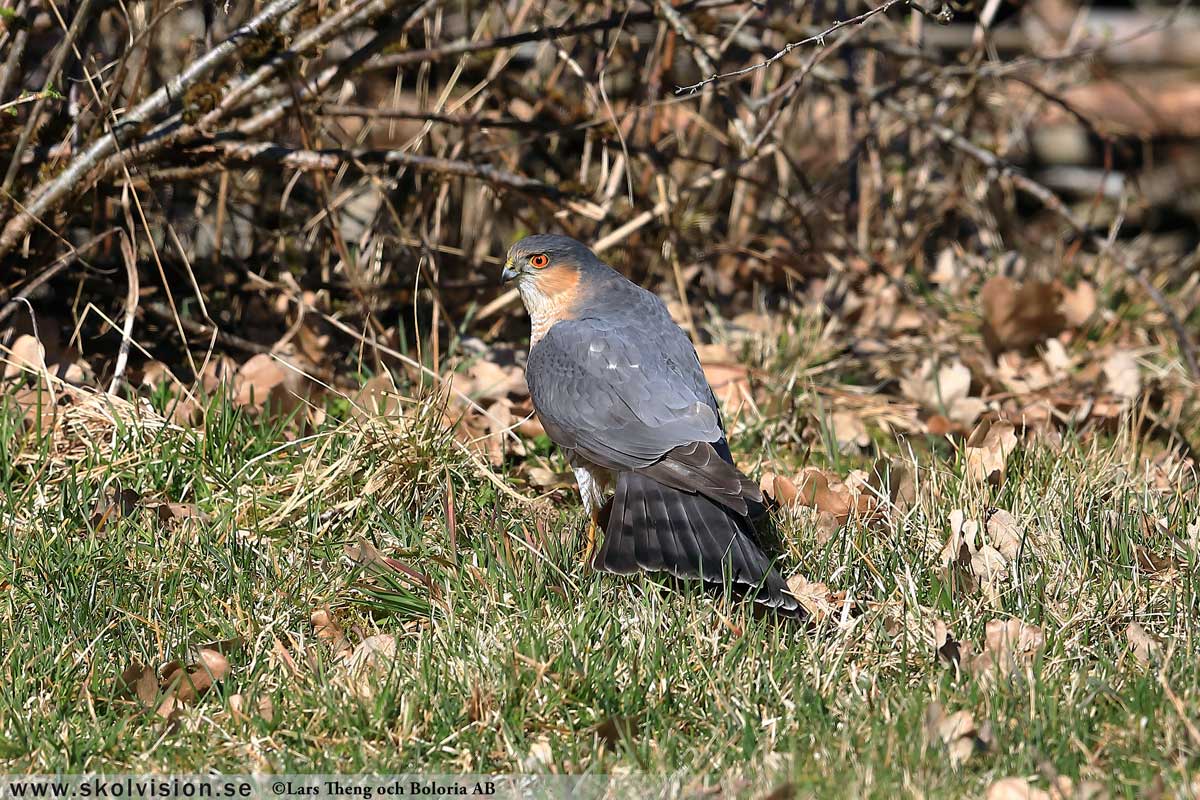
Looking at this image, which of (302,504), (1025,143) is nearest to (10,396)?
(302,504)

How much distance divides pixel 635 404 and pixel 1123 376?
219 centimetres

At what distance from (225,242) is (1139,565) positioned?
3561mm

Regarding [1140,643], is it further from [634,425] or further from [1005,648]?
[634,425]

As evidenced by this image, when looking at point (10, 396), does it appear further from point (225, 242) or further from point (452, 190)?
point (452, 190)

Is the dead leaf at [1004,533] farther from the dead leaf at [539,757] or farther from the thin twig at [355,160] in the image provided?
the thin twig at [355,160]

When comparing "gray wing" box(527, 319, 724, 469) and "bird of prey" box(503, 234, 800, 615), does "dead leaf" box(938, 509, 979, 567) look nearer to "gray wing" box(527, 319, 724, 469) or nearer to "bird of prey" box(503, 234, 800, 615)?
"bird of prey" box(503, 234, 800, 615)

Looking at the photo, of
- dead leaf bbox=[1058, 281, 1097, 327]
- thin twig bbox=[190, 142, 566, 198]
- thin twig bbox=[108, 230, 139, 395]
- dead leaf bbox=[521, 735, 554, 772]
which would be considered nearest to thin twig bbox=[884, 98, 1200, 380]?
dead leaf bbox=[1058, 281, 1097, 327]

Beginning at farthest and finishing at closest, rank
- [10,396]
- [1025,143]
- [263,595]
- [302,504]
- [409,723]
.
A: [1025,143] → [10,396] → [302,504] → [263,595] → [409,723]

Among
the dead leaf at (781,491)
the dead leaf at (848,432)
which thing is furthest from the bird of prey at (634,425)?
the dead leaf at (848,432)

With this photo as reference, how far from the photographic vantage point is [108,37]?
15.5 feet

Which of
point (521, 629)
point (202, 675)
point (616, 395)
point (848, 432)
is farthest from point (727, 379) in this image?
point (202, 675)

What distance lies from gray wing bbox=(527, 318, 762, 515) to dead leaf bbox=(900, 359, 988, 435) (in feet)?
3.88

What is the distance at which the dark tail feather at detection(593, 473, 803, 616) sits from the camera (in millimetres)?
2977

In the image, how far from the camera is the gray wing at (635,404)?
10.5 feet
